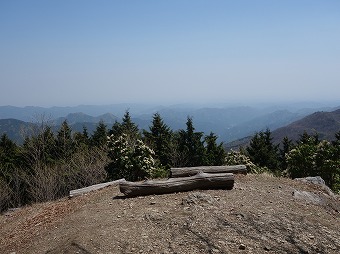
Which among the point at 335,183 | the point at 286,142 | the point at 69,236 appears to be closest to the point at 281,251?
the point at 69,236

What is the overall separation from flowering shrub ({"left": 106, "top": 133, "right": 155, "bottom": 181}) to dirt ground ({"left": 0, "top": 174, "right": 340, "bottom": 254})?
373 inches

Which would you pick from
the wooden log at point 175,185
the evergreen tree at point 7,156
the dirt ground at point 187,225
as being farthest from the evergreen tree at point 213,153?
the wooden log at point 175,185

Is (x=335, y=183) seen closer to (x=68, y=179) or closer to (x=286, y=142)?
(x=68, y=179)

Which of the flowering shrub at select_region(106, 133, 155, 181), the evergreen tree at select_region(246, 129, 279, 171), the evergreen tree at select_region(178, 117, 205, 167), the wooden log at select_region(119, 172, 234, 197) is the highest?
the wooden log at select_region(119, 172, 234, 197)

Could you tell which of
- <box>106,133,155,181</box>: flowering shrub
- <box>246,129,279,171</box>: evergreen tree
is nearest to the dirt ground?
<box>106,133,155,181</box>: flowering shrub

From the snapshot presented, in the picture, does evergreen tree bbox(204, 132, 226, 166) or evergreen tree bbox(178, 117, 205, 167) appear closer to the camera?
evergreen tree bbox(178, 117, 205, 167)

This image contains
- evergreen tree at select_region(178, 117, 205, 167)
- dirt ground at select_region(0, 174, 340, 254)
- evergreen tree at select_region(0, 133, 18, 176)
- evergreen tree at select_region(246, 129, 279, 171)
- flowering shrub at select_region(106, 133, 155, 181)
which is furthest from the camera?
evergreen tree at select_region(246, 129, 279, 171)

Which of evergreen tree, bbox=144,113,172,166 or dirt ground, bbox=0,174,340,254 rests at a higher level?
dirt ground, bbox=0,174,340,254

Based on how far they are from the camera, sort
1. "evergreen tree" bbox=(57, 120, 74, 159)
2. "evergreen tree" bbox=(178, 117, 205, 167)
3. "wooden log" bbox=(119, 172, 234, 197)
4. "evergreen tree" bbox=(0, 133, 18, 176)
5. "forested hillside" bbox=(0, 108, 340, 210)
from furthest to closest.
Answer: "evergreen tree" bbox=(57, 120, 74, 159)
"evergreen tree" bbox=(178, 117, 205, 167)
"evergreen tree" bbox=(0, 133, 18, 176)
"forested hillside" bbox=(0, 108, 340, 210)
"wooden log" bbox=(119, 172, 234, 197)

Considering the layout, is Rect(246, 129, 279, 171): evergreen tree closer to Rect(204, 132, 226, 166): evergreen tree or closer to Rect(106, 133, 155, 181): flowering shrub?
Rect(204, 132, 226, 166): evergreen tree

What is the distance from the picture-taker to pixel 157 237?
9.66 m

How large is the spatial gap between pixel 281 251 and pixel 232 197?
4.08 metres

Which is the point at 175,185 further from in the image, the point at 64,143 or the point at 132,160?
the point at 64,143

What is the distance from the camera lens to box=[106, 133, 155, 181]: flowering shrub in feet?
78.9
